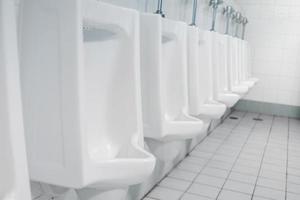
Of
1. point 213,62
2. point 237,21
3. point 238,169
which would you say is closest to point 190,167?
point 238,169

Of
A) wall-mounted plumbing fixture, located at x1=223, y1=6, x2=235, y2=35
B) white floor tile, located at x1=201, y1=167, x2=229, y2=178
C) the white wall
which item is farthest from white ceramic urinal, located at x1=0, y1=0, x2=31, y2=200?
wall-mounted plumbing fixture, located at x1=223, y1=6, x2=235, y2=35

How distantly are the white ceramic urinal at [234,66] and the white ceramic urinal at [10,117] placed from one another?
98.8 inches

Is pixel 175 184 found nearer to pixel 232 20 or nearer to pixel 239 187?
pixel 239 187

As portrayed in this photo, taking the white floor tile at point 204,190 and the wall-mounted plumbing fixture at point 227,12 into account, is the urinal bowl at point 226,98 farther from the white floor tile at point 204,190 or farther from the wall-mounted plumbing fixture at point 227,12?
the wall-mounted plumbing fixture at point 227,12

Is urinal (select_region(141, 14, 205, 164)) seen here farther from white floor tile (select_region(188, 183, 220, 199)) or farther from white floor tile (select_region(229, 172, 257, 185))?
white floor tile (select_region(229, 172, 257, 185))

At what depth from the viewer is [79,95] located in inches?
41.4

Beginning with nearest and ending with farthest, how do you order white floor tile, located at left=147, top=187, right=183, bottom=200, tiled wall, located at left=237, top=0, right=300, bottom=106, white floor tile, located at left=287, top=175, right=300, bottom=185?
white floor tile, located at left=147, top=187, right=183, bottom=200 → white floor tile, located at left=287, top=175, right=300, bottom=185 → tiled wall, located at left=237, top=0, right=300, bottom=106

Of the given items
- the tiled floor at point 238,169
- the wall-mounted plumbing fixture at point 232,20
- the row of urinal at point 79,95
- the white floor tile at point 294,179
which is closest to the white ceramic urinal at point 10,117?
the row of urinal at point 79,95

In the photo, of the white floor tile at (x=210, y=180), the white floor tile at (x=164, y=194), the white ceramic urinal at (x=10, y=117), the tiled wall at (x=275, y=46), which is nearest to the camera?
the white ceramic urinal at (x=10, y=117)

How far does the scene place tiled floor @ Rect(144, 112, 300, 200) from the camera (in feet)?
8.39

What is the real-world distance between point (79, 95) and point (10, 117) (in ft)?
0.81

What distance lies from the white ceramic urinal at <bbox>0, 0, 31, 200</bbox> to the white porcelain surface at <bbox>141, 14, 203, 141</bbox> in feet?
2.71

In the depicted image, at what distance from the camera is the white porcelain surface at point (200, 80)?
215cm

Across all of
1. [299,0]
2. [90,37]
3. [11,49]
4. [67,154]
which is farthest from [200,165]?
[299,0]
